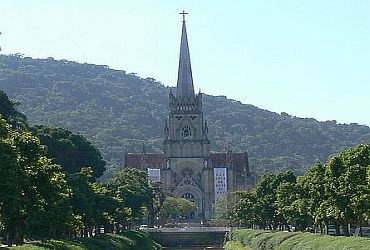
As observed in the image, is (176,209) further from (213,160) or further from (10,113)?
(10,113)

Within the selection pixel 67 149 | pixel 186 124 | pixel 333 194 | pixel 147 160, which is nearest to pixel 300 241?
pixel 333 194

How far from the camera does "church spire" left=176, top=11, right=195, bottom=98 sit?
154375 millimetres

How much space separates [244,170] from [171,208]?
1256 inches

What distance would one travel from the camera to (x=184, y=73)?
511 feet

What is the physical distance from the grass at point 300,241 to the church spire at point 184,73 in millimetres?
72475

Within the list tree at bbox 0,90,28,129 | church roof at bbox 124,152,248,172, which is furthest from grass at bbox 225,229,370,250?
church roof at bbox 124,152,248,172

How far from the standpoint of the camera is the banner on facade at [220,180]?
510 ft

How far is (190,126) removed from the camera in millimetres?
157875

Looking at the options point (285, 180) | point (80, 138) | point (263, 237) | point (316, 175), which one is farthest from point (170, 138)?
point (316, 175)

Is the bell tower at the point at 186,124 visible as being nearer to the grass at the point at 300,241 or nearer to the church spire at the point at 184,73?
the church spire at the point at 184,73

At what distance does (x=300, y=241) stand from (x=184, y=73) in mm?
104378

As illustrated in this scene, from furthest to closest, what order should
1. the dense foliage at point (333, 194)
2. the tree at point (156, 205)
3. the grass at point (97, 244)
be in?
the tree at point (156, 205) → the dense foliage at point (333, 194) → the grass at point (97, 244)

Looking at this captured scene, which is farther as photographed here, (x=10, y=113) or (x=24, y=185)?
(x=10, y=113)

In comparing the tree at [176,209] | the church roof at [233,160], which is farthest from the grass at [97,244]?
the church roof at [233,160]
